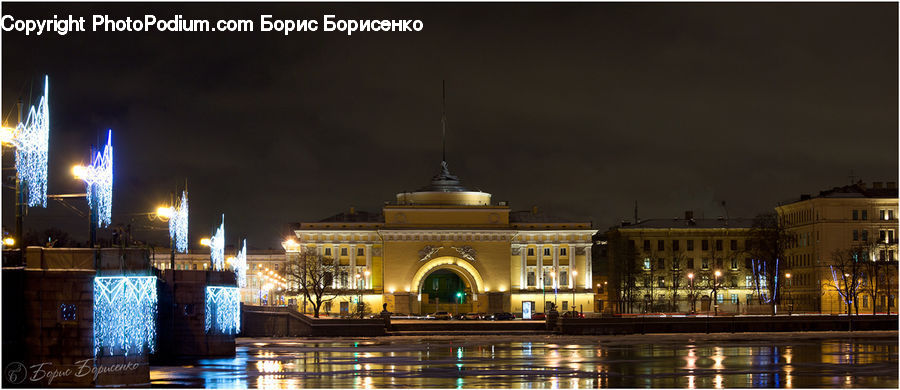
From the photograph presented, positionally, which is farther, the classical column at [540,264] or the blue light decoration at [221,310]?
the classical column at [540,264]

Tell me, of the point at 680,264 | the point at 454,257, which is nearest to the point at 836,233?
the point at 680,264

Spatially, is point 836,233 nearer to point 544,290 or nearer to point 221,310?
point 544,290

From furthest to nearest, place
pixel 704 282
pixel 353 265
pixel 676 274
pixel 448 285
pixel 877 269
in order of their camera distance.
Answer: pixel 704 282, pixel 676 274, pixel 448 285, pixel 353 265, pixel 877 269

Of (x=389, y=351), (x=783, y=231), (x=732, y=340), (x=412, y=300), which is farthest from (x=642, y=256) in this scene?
(x=389, y=351)

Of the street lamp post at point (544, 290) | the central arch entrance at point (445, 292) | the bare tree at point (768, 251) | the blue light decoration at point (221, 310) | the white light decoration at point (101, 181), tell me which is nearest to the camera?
the white light decoration at point (101, 181)

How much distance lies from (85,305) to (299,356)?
69.3 ft

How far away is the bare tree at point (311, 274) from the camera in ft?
354

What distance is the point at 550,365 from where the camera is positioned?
51656 millimetres

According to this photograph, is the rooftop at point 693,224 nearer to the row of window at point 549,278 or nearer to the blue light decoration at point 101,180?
the row of window at point 549,278

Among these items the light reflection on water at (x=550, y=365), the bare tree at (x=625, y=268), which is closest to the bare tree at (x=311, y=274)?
the bare tree at (x=625, y=268)

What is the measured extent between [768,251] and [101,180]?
9127cm

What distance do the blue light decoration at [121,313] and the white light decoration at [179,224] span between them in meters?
19.5

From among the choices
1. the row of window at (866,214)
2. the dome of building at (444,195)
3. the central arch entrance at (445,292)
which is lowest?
the central arch entrance at (445,292)

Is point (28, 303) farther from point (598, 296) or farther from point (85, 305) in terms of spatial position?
point (598, 296)
